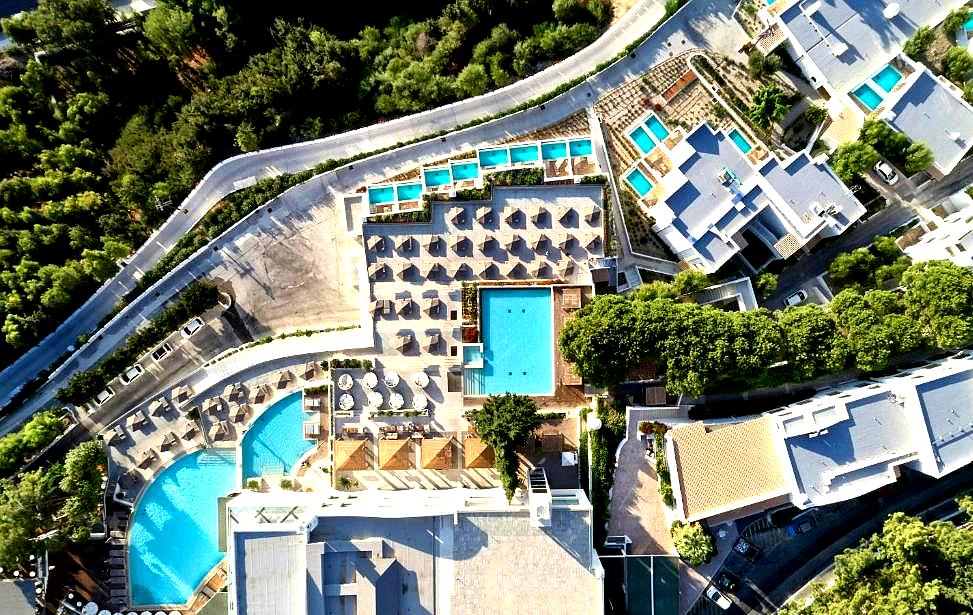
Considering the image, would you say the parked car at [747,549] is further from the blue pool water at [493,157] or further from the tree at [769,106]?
the blue pool water at [493,157]

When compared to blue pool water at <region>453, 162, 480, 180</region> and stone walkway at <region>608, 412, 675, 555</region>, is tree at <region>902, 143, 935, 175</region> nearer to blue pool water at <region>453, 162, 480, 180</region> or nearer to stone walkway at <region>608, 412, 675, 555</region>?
stone walkway at <region>608, 412, 675, 555</region>

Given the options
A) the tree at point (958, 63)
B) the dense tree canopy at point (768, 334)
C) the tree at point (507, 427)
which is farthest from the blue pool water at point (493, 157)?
the tree at point (958, 63)

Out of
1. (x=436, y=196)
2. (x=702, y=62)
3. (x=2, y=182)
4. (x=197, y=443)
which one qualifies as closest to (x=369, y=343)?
(x=436, y=196)

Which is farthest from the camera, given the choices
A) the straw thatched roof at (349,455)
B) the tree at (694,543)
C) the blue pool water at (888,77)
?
the straw thatched roof at (349,455)

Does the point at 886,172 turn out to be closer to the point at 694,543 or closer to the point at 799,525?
the point at 799,525

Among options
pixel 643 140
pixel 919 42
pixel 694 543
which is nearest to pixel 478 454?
pixel 694 543
